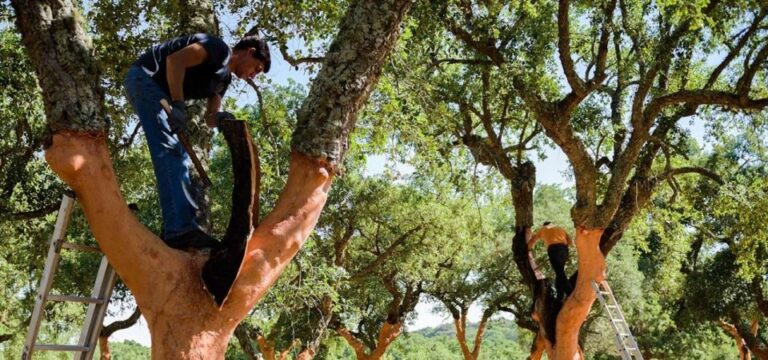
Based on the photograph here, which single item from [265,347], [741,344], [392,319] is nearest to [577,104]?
[265,347]

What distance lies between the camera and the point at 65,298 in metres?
3.63

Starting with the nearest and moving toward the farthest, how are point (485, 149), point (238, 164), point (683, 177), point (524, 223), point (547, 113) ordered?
point (238, 164) < point (547, 113) < point (524, 223) < point (485, 149) < point (683, 177)

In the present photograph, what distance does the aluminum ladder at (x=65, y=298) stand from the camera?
342 cm

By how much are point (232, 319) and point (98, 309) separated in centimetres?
106

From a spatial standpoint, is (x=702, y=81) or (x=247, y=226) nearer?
(x=247, y=226)

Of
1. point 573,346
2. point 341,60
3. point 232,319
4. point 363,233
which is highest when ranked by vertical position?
point 363,233

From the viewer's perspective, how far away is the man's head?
3.69 m

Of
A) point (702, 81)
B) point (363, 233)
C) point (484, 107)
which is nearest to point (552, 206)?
point (363, 233)

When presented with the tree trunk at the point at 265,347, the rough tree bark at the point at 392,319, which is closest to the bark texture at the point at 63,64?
the tree trunk at the point at 265,347

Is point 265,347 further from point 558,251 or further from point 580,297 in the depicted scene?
point 580,297

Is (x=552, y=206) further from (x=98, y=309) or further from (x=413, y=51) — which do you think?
(x=98, y=309)

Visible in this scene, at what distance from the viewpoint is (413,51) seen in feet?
31.1

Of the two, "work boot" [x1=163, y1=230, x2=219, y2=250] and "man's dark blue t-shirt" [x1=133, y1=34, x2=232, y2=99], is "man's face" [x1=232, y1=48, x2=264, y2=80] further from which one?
"work boot" [x1=163, y1=230, x2=219, y2=250]

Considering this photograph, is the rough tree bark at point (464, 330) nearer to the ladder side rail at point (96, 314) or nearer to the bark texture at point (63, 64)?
the ladder side rail at point (96, 314)
